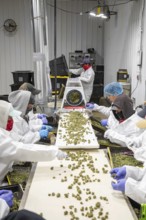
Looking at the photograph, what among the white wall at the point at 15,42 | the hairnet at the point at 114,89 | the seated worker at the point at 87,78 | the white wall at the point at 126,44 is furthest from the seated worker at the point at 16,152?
the white wall at the point at 15,42

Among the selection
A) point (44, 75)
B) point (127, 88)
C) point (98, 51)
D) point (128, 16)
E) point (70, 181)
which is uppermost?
point (128, 16)

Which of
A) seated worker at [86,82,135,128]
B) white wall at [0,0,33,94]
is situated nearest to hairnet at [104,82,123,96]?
seated worker at [86,82,135,128]

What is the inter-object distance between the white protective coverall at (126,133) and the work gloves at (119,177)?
27.1 inches

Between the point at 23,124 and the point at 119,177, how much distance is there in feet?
4.97

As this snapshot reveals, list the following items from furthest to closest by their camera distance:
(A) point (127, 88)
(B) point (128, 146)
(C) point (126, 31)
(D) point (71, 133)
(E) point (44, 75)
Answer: (C) point (126, 31), (A) point (127, 88), (E) point (44, 75), (D) point (71, 133), (B) point (128, 146)

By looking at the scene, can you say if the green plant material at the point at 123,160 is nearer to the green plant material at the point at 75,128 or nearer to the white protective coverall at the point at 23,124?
the green plant material at the point at 75,128

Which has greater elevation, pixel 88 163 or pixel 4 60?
pixel 4 60

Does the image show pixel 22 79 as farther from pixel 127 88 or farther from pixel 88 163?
pixel 88 163

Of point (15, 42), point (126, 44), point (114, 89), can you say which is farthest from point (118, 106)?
point (15, 42)

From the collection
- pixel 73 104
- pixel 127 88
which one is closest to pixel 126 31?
pixel 127 88

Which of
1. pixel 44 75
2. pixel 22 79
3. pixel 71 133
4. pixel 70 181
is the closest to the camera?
pixel 70 181

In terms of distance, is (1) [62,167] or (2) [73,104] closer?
(1) [62,167]

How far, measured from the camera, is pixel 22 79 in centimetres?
545

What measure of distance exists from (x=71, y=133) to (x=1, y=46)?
5390 mm
